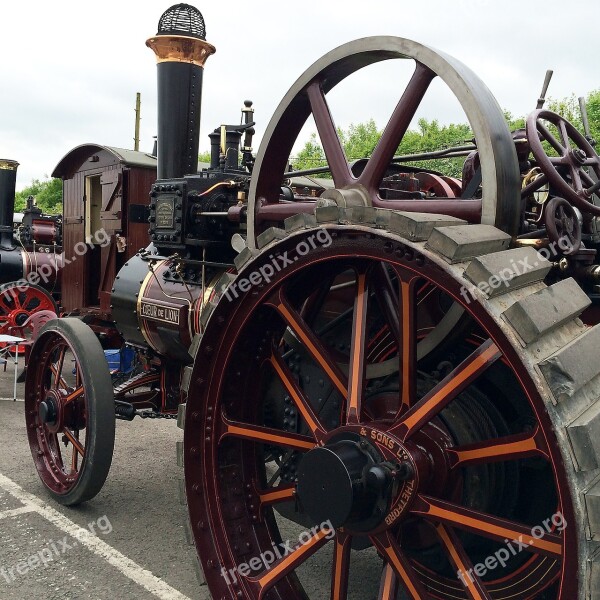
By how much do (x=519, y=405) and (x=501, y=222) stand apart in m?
0.60

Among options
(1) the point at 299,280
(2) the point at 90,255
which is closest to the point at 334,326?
(1) the point at 299,280

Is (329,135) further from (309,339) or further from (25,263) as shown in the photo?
(25,263)

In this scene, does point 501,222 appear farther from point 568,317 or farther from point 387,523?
point 387,523

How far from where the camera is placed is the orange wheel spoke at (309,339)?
1.92m

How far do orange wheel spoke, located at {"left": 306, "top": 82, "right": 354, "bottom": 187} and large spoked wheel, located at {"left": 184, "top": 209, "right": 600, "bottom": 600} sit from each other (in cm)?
32

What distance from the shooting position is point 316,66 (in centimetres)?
212

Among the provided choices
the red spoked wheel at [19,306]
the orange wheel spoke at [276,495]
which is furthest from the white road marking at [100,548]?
the red spoked wheel at [19,306]

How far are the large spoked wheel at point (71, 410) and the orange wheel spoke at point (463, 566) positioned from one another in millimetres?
1834

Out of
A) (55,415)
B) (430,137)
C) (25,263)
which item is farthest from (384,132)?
(430,137)

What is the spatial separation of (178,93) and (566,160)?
227 centimetres

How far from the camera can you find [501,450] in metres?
1.58

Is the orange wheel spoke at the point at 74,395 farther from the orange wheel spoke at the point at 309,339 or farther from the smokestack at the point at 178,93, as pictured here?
the orange wheel spoke at the point at 309,339

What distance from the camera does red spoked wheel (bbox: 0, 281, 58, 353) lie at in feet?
25.1

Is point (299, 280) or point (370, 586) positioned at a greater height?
point (299, 280)
